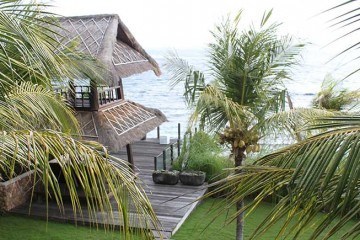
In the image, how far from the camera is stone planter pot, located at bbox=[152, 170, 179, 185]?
27.4ft

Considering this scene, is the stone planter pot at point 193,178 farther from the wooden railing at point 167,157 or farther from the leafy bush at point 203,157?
the wooden railing at point 167,157

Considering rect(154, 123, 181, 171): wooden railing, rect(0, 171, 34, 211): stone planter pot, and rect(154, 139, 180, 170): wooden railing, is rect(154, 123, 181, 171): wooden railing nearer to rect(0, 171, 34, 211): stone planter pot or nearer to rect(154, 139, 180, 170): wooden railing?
rect(154, 139, 180, 170): wooden railing

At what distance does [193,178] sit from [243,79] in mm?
3579

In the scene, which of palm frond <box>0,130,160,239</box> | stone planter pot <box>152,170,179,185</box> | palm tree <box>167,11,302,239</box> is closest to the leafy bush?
stone planter pot <box>152,170,179,185</box>

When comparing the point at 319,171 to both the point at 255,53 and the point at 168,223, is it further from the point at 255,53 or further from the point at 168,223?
the point at 168,223

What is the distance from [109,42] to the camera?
7430 mm

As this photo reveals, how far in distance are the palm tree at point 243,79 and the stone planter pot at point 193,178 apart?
9.47ft

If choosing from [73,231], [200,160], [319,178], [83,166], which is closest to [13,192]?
[73,231]

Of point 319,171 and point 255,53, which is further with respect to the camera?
point 255,53

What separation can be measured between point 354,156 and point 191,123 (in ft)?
12.0

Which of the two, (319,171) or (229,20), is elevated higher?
(229,20)

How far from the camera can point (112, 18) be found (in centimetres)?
841

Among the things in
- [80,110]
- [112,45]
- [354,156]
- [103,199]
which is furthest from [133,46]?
[354,156]

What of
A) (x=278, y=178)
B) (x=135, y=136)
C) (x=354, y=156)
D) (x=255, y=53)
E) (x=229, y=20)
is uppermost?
(x=229, y=20)
